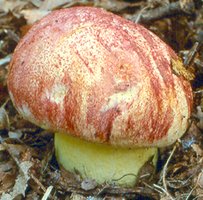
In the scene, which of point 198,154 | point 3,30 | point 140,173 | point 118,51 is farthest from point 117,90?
point 3,30

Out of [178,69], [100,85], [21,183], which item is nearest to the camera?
[100,85]

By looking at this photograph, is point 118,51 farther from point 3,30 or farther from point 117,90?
point 3,30

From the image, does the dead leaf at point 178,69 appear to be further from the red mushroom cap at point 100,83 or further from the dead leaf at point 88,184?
the dead leaf at point 88,184

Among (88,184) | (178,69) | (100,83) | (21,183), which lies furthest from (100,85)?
(21,183)

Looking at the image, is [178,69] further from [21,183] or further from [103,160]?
[21,183]

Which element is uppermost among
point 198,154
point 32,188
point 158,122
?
point 158,122

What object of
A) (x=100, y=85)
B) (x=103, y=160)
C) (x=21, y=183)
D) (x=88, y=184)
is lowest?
(x=21, y=183)

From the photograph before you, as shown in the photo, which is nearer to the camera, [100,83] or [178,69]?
[100,83]

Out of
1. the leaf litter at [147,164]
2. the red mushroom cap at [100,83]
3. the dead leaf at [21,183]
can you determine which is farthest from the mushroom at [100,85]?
the dead leaf at [21,183]
